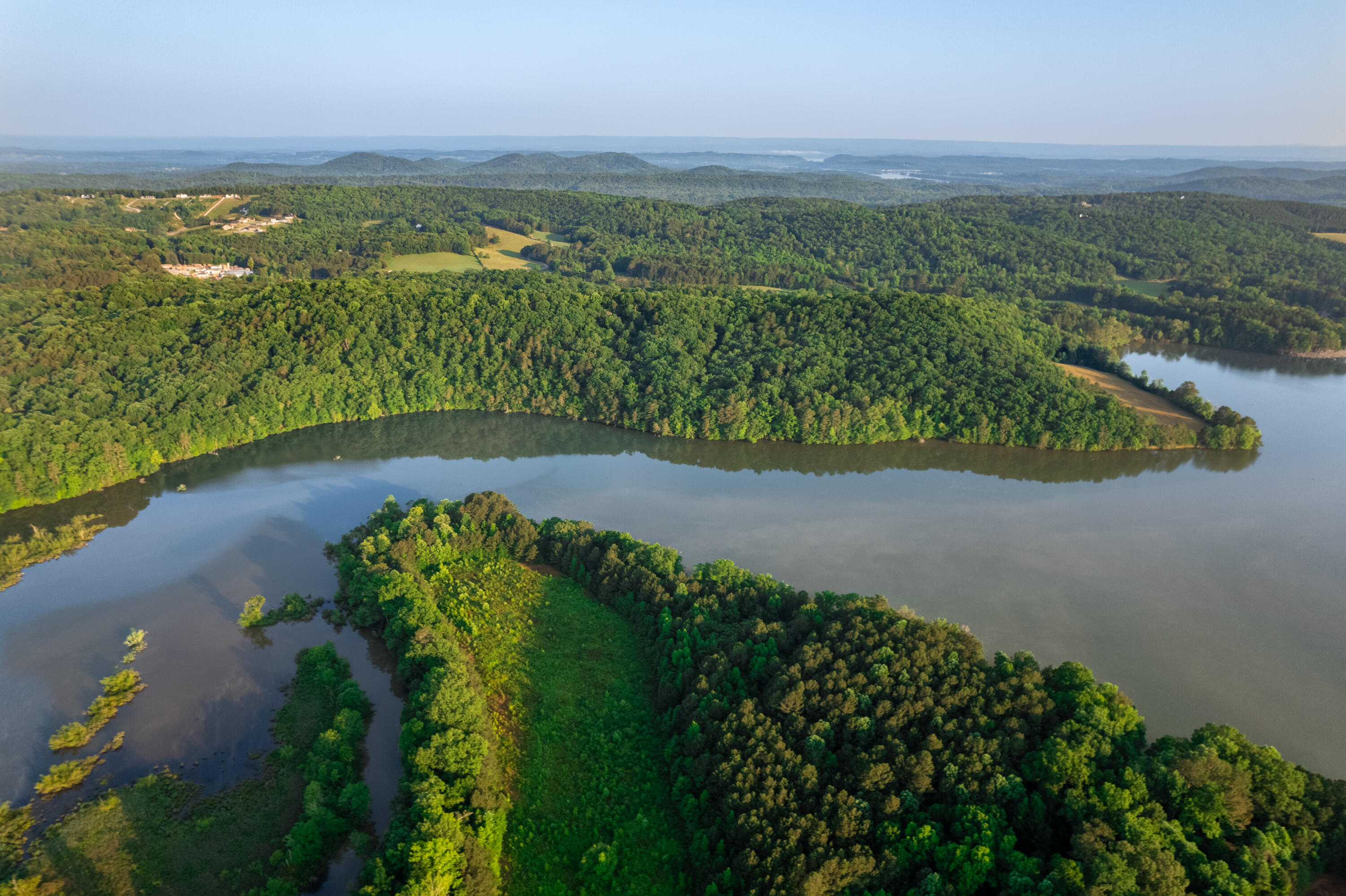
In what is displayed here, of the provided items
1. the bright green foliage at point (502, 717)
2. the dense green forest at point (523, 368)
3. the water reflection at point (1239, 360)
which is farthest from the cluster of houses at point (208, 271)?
the water reflection at point (1239, 360)

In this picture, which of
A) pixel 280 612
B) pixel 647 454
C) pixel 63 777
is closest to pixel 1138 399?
pixel 647 454

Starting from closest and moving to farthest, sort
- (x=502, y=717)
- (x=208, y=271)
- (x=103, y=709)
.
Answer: (x=502, y=717) < (x=103, y=709) < (x=208, y=271)

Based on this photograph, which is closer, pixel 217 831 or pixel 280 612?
pixel 217 831

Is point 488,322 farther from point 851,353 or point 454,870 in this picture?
point 454,870

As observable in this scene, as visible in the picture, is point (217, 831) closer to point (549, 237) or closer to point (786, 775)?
point (786, 775)

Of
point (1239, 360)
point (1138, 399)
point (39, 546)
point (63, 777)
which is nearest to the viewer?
point (63, 777)

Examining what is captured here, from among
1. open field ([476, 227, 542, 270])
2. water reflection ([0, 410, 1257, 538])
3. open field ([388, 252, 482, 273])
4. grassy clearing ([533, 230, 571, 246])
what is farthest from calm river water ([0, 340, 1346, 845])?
grassy clearing ([533, 230, 571, 246])
